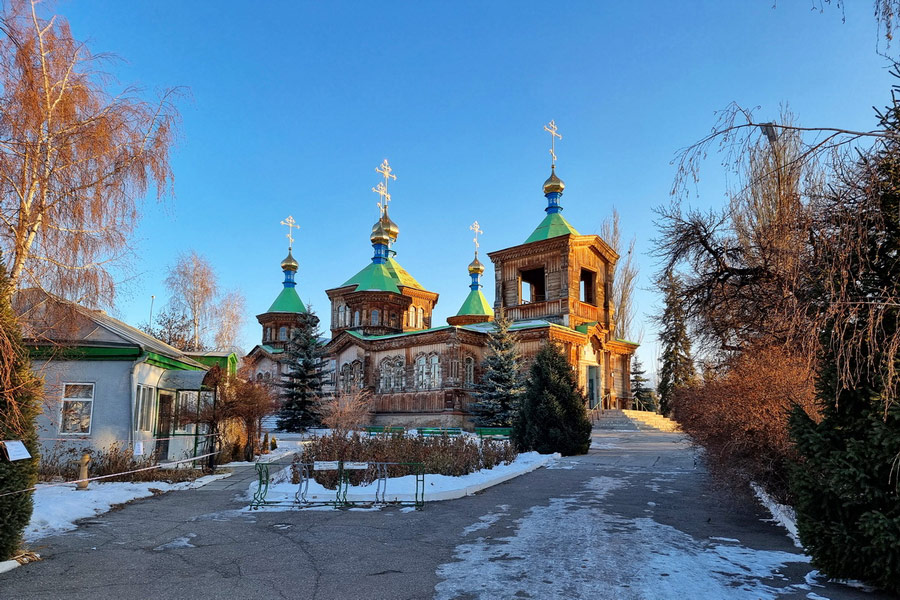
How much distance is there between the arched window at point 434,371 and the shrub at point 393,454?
16.6 metres

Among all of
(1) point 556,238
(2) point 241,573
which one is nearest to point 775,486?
(2) point 241,573

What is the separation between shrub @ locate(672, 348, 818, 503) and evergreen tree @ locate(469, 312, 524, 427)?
17021 mm

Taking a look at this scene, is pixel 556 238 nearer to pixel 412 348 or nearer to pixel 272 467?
pixel 412 348

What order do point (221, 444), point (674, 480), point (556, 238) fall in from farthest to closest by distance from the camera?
point (556, 238) → point (221, 444) → point (674, 480)

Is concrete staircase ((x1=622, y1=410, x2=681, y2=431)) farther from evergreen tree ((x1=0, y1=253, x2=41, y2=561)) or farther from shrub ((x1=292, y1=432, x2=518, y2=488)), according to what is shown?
evergreen tree ((x1=0, y1=253, x2=41, y2=561))

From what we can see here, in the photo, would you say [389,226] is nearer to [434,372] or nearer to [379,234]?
[379,234]

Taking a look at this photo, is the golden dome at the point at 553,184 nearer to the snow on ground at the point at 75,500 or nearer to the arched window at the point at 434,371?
the arched window at the point at 434,371

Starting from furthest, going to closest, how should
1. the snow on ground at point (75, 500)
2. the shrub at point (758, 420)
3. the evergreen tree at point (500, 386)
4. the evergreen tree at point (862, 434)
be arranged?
1. the evergreen tree at point (500, 386)
2. the snow on ground at point (75, 500)
3. the shrub at point (758, 420)
4. the evergreen tree at point (862, 434)

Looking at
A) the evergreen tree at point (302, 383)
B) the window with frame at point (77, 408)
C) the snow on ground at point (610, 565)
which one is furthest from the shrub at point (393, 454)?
the evergreen tree at point (302, 383)

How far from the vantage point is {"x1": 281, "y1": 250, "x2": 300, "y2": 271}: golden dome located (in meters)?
51.0

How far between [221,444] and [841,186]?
17761 mm

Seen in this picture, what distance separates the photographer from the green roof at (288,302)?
49.4 m

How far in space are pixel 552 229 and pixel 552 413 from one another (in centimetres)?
1612

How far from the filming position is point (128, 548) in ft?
24.4
